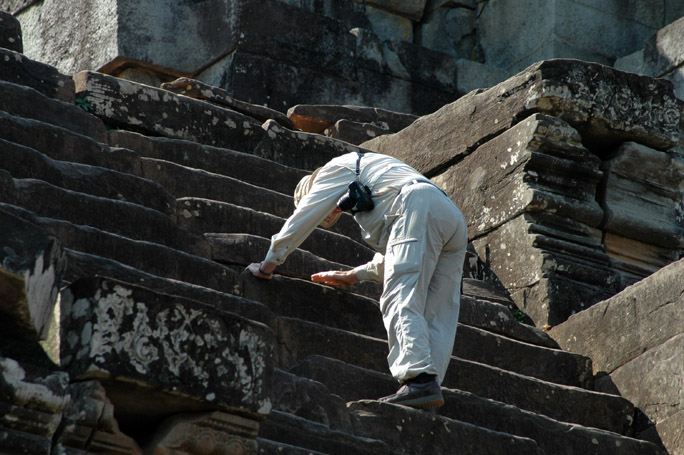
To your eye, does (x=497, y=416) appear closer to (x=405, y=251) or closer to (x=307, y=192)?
(x=405, y=251)

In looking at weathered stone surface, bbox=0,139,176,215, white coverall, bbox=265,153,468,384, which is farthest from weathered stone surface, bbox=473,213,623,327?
weathered stone surface, bbox=0,139,176,215

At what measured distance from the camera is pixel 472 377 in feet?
17.0

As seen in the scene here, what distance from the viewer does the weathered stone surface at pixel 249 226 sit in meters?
5.60

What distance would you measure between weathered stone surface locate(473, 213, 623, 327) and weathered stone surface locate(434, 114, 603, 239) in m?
0.08

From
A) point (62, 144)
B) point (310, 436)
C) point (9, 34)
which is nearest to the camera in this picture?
point (310, 436)

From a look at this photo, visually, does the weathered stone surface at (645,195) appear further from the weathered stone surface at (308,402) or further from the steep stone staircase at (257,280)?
the weathered stone surface at (308,402)

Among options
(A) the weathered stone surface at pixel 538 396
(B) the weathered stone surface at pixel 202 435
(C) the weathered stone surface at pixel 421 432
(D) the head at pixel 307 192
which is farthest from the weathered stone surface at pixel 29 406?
(D) the head at pixel 307 192

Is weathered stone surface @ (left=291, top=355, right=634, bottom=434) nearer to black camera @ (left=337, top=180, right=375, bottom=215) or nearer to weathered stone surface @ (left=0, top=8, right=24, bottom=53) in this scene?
black camera @ (left=337, top=180, right=375, bottom=215)

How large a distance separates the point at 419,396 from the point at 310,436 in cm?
72

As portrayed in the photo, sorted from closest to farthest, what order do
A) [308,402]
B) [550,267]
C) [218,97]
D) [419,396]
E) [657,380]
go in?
[308,402], [419,396], [657,380], [550,267], [218,97]

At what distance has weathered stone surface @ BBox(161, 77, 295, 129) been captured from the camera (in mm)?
7945

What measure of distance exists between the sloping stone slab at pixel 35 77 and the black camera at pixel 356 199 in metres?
2.29

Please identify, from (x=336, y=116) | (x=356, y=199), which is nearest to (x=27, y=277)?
(x=356, y=199)

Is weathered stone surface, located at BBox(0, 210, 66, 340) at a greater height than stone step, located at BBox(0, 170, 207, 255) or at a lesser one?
lesser
